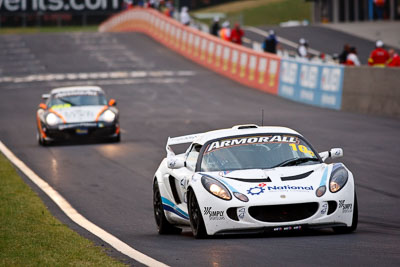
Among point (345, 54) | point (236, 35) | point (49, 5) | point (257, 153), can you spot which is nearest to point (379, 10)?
point (236, 35)

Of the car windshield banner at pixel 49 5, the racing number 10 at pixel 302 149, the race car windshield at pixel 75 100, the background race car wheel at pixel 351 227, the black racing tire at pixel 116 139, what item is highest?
the racing number 10 at pixel 302 149

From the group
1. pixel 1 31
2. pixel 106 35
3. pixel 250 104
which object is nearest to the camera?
pixel 250 104

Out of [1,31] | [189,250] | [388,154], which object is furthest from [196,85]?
[1,31]

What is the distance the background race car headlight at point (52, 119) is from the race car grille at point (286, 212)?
1508 cm

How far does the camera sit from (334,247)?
29.0ft

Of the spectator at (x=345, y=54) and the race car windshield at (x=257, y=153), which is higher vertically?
the race car windshield at (x=257, y=153)

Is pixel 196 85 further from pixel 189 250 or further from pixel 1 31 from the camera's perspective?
pixel 1 31

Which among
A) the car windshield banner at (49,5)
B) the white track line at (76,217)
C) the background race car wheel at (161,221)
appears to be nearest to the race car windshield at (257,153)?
the background race car wheel at (161,221)

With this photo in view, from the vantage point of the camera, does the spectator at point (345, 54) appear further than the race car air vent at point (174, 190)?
Yes

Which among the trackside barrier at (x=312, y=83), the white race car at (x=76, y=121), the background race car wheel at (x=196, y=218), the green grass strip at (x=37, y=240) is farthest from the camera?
the trackside barrier at (x=312, y=83)

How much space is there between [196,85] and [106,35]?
21407mm

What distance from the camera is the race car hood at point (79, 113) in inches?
959

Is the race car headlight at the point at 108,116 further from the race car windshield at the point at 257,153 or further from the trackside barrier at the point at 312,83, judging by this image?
the race car windshield at the point at 257,153

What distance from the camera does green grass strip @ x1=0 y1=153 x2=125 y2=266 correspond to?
8.52 m
